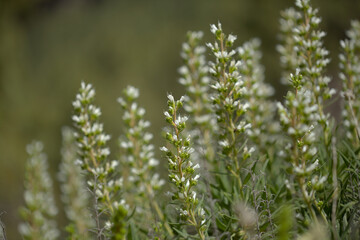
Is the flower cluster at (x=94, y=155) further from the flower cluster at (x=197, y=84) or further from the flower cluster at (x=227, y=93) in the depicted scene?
the flower cluster at (x=197, y=84)

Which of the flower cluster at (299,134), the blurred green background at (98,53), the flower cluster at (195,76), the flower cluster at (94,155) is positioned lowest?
the flower cluster at (299,134)

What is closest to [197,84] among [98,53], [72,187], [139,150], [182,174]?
[139,150]

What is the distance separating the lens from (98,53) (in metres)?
12.1

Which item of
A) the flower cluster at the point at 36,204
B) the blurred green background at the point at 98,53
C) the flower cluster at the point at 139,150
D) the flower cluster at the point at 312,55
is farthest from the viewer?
the blurred green background at the point at 98,53

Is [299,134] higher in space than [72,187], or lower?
lower

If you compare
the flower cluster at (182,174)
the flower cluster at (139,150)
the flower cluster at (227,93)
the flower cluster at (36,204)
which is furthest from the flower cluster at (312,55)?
the flower cluster at (36,204)

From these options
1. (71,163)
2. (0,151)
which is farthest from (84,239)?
(0,151)

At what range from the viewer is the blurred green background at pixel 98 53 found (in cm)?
967

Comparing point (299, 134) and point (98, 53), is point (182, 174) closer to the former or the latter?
Answer: point (299, 134)

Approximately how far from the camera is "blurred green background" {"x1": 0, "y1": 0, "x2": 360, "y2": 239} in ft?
31.7

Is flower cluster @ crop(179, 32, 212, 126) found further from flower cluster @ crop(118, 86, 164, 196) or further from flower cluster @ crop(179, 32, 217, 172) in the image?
flower cluster @ crop(118, 86, 164, 196)

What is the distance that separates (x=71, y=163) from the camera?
3.92m

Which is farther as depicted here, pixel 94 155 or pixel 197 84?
pixel 197 84

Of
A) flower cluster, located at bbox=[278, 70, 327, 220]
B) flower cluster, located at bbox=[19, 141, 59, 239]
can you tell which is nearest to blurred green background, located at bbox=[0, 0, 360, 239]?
flower cluster, located at bbox=[19, 141, 59, 239]
